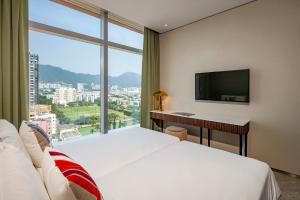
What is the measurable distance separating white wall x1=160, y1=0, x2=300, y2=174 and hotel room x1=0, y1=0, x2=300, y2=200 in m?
0.01

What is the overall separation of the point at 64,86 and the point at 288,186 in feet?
12.0

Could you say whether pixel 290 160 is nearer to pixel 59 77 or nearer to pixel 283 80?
pixel 283 80

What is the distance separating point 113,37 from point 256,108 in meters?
3.01

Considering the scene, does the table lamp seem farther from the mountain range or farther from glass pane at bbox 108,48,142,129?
the mountain range

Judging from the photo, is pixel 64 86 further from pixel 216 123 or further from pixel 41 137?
pixel 216 123

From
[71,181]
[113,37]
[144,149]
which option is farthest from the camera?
[113,37]

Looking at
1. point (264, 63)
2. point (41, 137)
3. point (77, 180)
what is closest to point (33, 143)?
point (41, 137)

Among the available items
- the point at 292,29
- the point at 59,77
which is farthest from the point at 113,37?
the point at 292,29

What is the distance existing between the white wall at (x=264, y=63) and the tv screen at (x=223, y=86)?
0.11 meters

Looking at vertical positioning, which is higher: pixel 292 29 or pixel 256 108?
pixel 292 29

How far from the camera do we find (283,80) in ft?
7.60

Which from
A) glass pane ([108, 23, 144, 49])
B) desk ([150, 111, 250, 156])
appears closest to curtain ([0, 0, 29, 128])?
glass pane ([108, 23, 144, 49])

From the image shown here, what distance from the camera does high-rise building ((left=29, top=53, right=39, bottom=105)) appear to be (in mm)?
2350

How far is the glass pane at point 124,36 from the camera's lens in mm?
3280
